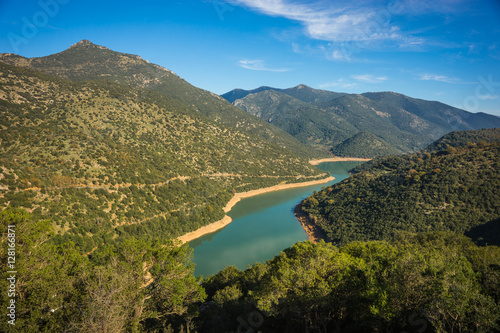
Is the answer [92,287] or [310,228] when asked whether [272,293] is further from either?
[310,228]

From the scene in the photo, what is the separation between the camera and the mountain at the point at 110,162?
4081cm

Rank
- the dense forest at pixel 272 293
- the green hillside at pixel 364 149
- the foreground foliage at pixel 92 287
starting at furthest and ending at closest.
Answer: the green hillside at pixel 364 149, the foreground foliage at pixel 92 287, the dense forest at pixel 272 293

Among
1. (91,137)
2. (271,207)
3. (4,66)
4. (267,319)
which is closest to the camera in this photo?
(267,319)

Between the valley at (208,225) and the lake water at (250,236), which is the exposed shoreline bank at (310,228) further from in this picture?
the lake water at (250,236)

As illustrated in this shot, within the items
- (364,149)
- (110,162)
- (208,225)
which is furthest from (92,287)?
(364,149)

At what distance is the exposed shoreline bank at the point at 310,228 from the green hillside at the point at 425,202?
133cm

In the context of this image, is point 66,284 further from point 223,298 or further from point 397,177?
point 397,177

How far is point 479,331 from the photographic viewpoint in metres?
10.5

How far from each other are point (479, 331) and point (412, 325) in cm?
344

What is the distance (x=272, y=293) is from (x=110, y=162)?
51214mm

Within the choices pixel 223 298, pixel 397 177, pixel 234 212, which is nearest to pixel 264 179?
pixel 234 212

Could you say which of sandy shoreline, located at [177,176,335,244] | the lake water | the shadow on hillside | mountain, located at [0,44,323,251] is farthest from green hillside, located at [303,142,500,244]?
mountain, located at [0,44,323,251]

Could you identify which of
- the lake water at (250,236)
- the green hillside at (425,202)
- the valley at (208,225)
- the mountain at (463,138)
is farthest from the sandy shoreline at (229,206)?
the mountain at (463,138)

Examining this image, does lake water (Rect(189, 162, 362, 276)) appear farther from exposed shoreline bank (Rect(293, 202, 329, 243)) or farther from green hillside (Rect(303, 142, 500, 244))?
green hillside (Rect(303, 142, 500, 244))
